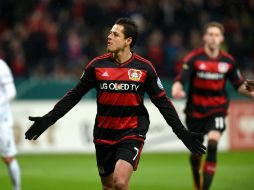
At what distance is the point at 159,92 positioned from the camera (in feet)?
24.4

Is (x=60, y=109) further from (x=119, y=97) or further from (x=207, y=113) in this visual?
(x=207, y=113)

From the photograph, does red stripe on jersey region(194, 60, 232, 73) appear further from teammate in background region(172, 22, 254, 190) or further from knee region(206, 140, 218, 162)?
knee region(206, 140, 218, 162)

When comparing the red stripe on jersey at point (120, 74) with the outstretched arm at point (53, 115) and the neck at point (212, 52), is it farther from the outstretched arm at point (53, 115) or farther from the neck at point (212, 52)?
the neck at point (212, 52)

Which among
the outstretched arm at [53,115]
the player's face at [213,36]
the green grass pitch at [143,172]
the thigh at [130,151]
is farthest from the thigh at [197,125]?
the outstretched arm at [53,115]

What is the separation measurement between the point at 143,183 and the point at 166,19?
319 inches

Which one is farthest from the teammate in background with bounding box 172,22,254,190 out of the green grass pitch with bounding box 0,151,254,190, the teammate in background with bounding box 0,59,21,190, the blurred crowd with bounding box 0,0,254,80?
the blurred crowd with bounding box 0,0,254,80

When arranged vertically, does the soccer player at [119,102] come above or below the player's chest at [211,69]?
above

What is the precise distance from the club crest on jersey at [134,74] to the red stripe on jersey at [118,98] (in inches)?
6.8

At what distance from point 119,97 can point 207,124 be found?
297cm

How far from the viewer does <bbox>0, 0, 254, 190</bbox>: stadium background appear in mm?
15461

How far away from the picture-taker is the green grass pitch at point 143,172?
37.1 feet

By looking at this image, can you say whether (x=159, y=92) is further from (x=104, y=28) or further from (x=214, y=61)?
(x=104, y=28)

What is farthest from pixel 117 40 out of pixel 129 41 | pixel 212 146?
pixel 212 146

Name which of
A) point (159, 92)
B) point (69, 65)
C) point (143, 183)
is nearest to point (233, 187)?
point (143, 183)
